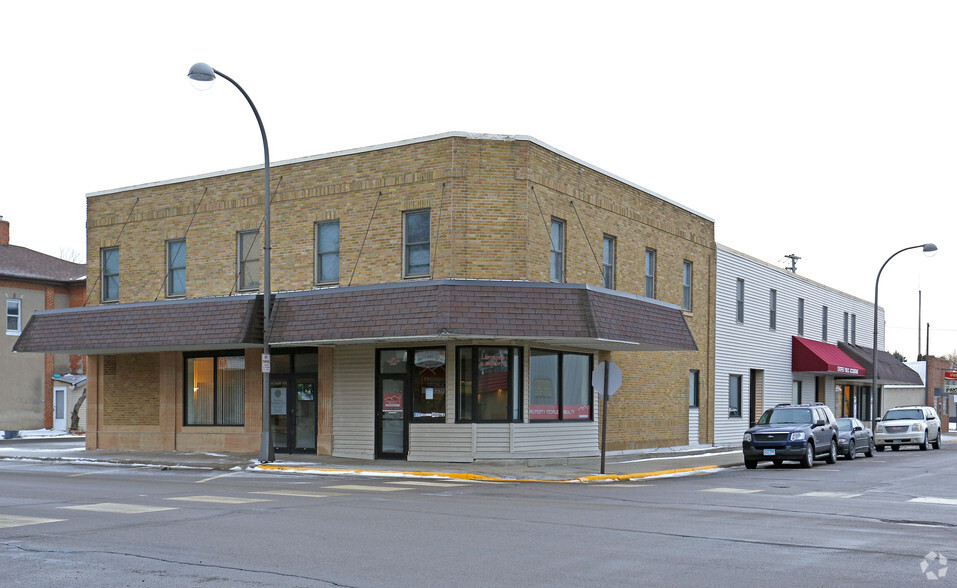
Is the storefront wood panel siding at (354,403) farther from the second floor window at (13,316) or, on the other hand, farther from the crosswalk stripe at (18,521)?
the second floor window at (13,316)

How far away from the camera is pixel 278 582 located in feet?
28.3

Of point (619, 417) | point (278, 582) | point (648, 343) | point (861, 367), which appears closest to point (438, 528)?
point (278, 582)

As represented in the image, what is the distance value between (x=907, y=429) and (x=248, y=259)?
25.6 metres

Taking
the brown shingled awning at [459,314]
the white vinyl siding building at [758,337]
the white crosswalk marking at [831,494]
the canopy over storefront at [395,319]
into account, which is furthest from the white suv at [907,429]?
the white crosswalk marking at [831,494]

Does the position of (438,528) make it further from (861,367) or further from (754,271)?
(861,367)

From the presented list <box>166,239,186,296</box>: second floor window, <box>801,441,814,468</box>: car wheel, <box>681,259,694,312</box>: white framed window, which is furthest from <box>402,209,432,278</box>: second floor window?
<box>681,259,694,312</box>: white framed window

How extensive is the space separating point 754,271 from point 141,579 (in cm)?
3349

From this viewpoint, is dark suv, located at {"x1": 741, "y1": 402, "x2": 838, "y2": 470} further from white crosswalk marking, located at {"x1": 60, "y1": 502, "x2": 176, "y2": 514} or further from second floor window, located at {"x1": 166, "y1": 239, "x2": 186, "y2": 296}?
second floor window, located at {"x1": 166, "y1": 239, "x2": 186, "y2": 296}

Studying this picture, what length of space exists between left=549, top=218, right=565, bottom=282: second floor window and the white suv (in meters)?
18.7

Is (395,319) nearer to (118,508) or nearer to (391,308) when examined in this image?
(391,308)

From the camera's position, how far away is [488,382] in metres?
24.2

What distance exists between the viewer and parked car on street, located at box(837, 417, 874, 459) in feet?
97.4

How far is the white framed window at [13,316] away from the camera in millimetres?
46688

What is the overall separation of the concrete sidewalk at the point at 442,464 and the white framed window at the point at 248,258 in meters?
4.82
